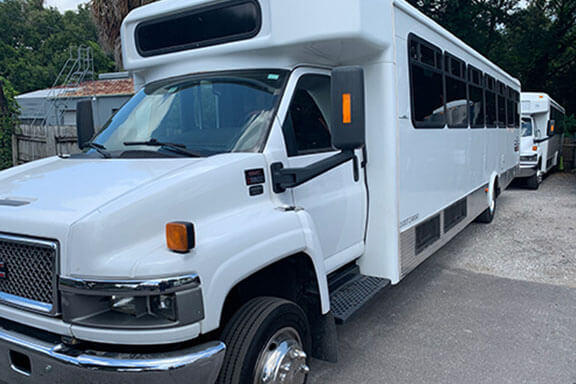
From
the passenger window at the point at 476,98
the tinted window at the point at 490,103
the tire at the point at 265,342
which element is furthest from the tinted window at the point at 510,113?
the tire at the point at 265,342

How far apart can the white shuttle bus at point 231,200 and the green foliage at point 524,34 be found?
14625mm

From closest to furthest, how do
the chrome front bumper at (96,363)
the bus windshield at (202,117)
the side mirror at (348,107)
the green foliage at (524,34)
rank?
the chrome front bumper at (96,363), the side mirror at (348,107), the bus windshield at (202,117), the green foliage at (524,34)

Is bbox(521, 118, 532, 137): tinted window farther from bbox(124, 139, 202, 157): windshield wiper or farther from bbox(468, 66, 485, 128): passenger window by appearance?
bbox(124, 139, 202, 157): windshield wiper

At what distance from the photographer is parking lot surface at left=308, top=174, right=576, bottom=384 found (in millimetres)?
3816

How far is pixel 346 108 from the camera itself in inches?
118

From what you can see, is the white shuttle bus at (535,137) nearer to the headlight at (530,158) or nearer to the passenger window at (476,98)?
the headlight at (530,158)

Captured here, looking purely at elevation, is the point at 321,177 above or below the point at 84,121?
below

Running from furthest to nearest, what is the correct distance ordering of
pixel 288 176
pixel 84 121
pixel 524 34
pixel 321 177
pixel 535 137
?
pixel 524 34
pixel 535 137
pixel 84 121
pixel 321 177
pixel 288 176

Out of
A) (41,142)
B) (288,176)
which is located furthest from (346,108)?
(41,142)

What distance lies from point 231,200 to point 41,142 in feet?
34.7

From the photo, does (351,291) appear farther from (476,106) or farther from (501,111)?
(501,111)

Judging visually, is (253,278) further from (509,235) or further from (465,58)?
(509,235)

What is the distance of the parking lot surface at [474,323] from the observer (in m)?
3.82

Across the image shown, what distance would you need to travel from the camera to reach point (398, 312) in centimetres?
505
